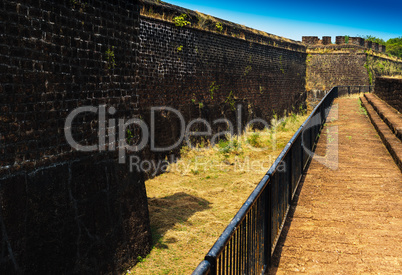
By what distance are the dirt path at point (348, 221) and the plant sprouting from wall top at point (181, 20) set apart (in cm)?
755

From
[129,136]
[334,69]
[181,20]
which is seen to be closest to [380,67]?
[334,69]

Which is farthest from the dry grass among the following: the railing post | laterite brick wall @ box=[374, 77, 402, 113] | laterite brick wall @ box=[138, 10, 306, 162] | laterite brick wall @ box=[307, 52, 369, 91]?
laterite brick wall @ box=[307, 52, 369, 91]

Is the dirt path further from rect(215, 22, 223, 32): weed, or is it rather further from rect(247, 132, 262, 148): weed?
rect(215, 22, 223, 32): weed

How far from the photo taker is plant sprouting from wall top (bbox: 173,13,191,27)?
41.3 feet

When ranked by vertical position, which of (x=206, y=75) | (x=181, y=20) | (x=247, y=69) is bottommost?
(x=206, y=75)

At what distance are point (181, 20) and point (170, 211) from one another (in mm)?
7162

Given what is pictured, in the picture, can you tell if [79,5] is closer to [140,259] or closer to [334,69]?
[140,259]

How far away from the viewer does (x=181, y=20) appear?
12.9 m

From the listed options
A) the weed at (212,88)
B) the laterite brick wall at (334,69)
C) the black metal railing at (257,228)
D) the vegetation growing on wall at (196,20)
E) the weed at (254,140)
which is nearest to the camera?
the black metal railing at (257,228)

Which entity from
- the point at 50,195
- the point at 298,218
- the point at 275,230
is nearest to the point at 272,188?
the point at 275,230

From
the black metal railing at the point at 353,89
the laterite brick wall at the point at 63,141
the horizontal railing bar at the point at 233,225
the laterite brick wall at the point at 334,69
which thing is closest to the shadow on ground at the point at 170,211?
the laterite brick wall at the point at 63,141

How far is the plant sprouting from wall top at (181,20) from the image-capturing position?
12.6m

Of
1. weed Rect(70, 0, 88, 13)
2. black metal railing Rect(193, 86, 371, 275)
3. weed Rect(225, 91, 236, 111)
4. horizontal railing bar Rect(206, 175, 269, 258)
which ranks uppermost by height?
weed Rect(70, 0, 88, 13)

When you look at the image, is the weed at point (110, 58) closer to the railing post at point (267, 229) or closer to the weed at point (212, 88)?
the railing post at point (267, 229)
